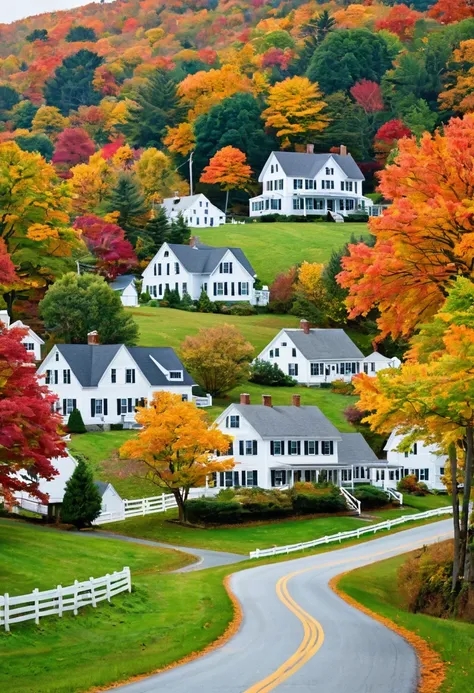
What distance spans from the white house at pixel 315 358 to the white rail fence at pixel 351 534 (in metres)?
24.9

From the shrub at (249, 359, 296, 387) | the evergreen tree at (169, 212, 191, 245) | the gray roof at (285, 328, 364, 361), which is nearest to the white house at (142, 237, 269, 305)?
the evergreen tree at (169, 212, 191, 245)

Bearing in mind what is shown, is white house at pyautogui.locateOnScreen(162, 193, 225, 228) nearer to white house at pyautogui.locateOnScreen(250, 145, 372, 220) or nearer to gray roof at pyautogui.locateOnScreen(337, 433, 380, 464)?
white house at pyautogui.locateOnScreen(250, 145, 372, 220)

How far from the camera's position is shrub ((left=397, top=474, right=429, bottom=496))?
86.8 m

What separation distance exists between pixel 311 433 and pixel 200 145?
91450 mm

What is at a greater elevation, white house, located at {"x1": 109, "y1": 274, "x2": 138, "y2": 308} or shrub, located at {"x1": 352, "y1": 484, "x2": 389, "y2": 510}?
white house, located at {"x1": 109, "y1": 274, "x2": 138, "y2": 308}

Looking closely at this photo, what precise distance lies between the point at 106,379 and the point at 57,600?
52472 mm

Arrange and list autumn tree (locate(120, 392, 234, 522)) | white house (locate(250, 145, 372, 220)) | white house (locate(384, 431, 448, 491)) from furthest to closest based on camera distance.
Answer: white house (locate(250, 145, 372, 220)) < white house (locate(384, 431, 448, 491)) < autumn tree (locate(120, 392, 234, 522))

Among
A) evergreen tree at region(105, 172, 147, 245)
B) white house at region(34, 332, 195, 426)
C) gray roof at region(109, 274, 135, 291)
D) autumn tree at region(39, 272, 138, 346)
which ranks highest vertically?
evergreen tree at region(105, 172, 147, 245)

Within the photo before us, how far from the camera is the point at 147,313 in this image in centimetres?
11431

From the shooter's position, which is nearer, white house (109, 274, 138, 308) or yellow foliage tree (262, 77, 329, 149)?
white house (109, 274, 138, 308)

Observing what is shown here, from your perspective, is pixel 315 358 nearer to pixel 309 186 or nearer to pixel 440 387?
pixel 309 186

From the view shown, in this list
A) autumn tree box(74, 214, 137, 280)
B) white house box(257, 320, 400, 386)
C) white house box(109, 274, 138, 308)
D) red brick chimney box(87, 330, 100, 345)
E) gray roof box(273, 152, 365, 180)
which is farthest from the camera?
gray roof box(273, 152, 365, 180)

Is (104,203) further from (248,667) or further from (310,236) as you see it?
(248,667)

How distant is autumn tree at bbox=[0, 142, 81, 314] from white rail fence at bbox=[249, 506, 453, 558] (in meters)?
38.9
